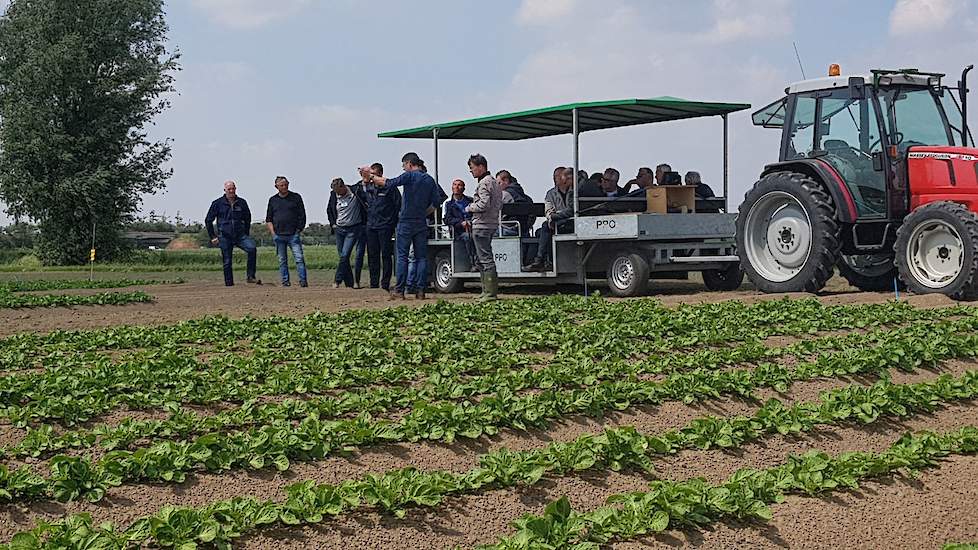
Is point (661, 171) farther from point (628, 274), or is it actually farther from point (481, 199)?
point (481, 199)

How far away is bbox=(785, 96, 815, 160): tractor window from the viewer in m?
14.0

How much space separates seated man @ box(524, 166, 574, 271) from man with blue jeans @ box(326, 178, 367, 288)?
2804 millimetres

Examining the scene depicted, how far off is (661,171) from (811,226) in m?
3.49

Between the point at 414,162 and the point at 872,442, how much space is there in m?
8.59

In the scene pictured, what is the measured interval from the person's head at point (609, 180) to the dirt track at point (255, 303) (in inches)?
60.9

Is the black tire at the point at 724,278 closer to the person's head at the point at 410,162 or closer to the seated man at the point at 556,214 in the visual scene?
the seated man at the point at 556,214

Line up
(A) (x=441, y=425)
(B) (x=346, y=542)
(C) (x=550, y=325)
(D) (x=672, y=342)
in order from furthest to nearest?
(C) (x=550, y=325) < (D) (x=672, y=342) < (A) (x=441, y=425) < (B) (x=346, y=542)

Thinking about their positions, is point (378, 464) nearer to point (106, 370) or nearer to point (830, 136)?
point (106, 370)

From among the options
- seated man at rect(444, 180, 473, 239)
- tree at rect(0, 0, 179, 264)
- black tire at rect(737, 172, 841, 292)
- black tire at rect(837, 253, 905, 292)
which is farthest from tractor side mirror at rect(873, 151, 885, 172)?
tree at rect(0, 0, 179, 264)

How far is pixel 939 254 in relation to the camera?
503 inches

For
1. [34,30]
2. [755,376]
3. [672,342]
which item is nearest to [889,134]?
[672,342]

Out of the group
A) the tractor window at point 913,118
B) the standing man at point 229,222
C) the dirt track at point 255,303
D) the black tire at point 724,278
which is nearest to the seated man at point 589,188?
the dirt track at point 255,303

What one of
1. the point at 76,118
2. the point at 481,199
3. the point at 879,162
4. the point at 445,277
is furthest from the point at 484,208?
the point at 76,118

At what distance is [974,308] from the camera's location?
1174 centimetres
